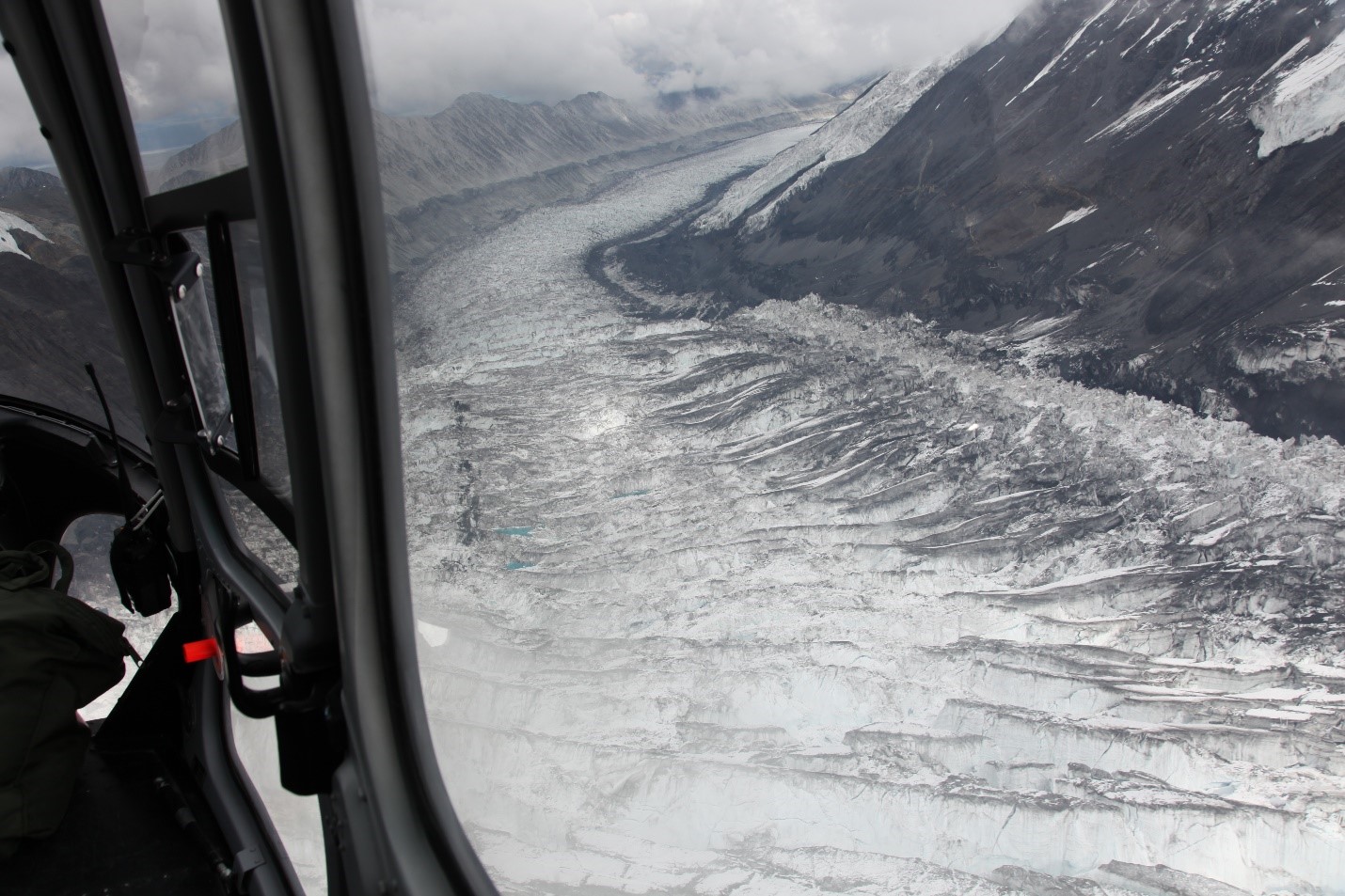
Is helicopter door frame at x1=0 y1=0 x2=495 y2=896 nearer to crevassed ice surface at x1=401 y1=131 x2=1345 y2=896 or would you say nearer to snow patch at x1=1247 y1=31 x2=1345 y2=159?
crevassed ice surface at x1=401 y1=131 x2=1345 y2=896

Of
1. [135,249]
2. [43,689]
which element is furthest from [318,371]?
[43,689]

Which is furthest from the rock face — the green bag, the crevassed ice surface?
the green bag

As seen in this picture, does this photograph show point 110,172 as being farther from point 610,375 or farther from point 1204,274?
point 1204,274

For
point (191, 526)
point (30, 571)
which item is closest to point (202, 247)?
point (191, 526)

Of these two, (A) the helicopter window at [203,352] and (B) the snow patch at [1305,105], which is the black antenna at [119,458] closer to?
(A) the helicopter window at [203,352]

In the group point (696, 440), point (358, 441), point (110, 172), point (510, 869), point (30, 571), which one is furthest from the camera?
point (696, 440)

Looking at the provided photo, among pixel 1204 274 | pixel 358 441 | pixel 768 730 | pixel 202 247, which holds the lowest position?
pixel 768 730

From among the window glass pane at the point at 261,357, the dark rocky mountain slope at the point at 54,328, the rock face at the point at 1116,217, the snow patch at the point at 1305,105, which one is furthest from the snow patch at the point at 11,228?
the snow patch at the point at 1305,105
